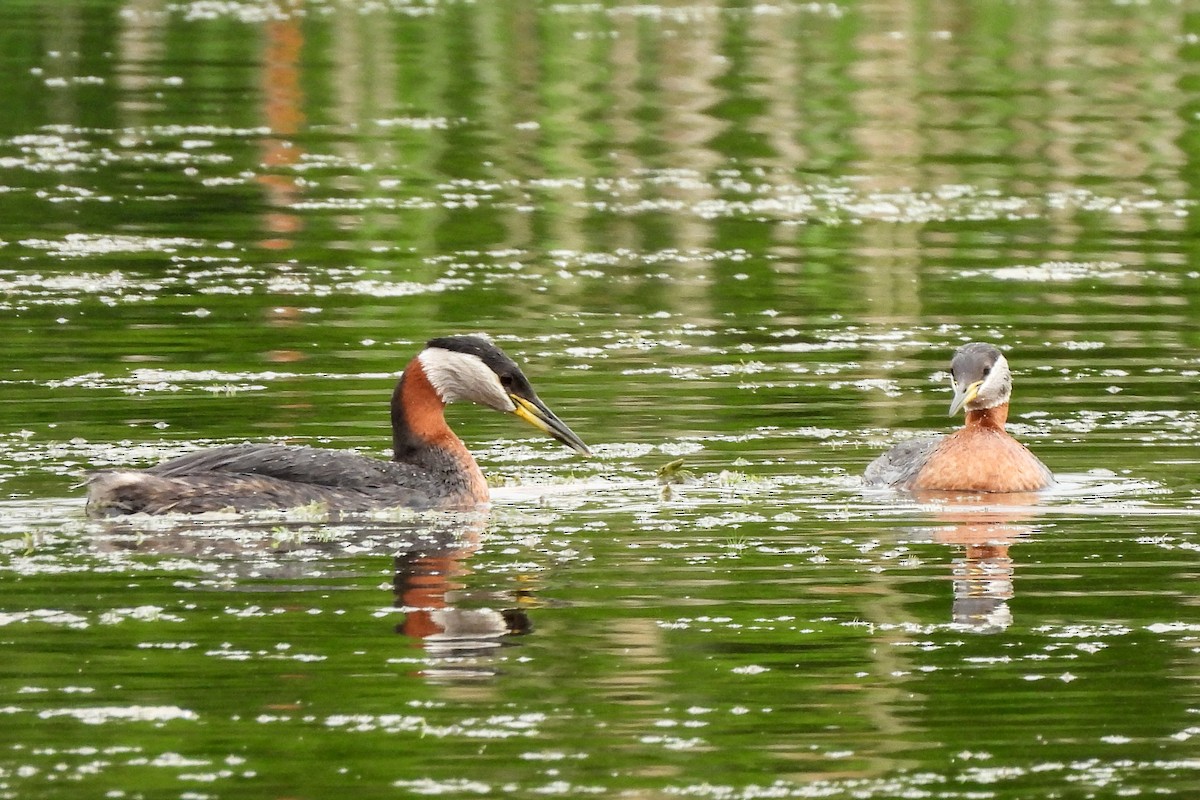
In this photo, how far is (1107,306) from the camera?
1964 centimetres

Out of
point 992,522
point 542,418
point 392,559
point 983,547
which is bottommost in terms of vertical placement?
point 992,522

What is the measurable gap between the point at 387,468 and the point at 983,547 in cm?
306

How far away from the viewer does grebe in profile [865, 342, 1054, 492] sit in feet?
46.3

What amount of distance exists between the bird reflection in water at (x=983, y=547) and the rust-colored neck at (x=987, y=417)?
60 cm

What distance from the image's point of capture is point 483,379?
549 inches

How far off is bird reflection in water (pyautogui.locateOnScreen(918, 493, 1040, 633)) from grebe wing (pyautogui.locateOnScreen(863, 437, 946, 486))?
0.17 meters

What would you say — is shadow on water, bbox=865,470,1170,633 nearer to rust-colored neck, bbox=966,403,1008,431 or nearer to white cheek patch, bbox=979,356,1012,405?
rust-colored neck, bbox=966,403,1008,431

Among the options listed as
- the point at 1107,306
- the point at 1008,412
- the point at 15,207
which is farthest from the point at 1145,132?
the point at 1008,412

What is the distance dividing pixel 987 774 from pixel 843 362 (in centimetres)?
913

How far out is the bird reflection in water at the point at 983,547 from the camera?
1077 centimetres

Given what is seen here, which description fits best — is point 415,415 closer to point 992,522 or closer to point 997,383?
point 992,522

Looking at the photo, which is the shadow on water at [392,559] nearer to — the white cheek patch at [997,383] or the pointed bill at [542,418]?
the pointed bill at [542,418]

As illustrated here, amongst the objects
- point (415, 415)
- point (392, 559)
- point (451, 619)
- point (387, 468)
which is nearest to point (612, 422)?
point (415, 415)

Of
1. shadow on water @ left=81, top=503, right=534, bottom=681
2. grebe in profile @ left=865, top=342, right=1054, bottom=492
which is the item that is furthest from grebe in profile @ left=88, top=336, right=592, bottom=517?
grebe in profile @ left=865, top=342, right=1054, bottom=492
